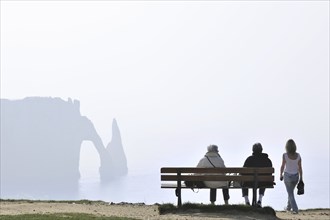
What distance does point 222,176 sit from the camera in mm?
16297

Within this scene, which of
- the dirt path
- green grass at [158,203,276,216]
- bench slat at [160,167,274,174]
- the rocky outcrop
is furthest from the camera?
the rocky outcrop

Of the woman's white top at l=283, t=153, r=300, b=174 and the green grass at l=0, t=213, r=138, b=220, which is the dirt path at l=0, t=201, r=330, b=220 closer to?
the green grass at l=0, t=213, r=138, b=220

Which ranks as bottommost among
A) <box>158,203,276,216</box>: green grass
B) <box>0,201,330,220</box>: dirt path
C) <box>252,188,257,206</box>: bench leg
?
<box>0,201,330,220</box>: dirt path

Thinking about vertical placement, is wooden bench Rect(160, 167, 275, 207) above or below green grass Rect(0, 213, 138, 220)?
above

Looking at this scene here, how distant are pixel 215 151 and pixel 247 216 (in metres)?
2.13

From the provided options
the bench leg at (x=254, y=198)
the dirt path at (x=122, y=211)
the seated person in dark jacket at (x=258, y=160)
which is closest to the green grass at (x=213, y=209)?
the dirt path at (x=122, y=211)

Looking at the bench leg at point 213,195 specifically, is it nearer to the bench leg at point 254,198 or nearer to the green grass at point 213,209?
the green grass at point 213,209

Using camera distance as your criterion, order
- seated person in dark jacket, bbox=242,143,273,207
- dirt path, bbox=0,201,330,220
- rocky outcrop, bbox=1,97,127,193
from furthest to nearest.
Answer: rocky outcrop, bbox=1,97,127,193 < seated person in dark jacket, bbox=242,143,273,207 < dirt path, bbox=0,201,330,220

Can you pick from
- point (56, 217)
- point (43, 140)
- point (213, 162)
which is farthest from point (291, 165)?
point (43, 140)

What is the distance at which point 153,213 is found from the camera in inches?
661

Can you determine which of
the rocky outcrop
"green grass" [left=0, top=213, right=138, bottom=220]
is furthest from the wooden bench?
the rocky outcrop

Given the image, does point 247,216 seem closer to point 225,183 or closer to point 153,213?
point 225,183

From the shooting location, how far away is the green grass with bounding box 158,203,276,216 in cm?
1605

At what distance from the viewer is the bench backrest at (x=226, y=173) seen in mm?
16297
